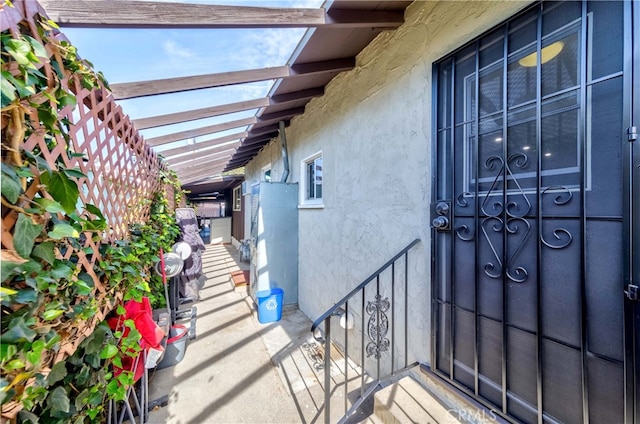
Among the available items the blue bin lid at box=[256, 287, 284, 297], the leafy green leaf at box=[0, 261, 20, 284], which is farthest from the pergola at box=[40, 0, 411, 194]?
the blue bin lid at box=[256, 287, 284, 297]

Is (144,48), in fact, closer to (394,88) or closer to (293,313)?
(394,88)

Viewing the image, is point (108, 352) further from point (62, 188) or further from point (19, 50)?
point (19, 50)

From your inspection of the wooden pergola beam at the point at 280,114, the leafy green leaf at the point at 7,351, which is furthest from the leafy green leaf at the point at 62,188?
the wooden pergola beam at the point at 280,114

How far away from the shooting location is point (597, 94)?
1.15 m

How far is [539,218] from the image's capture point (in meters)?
1.31

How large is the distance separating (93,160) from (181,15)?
1070mm

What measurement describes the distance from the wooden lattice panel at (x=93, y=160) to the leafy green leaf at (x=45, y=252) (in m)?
0.09

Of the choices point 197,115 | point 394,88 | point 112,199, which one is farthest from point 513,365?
point 197,115

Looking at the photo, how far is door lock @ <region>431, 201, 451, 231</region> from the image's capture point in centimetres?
174

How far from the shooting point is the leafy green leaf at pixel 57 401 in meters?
1.09

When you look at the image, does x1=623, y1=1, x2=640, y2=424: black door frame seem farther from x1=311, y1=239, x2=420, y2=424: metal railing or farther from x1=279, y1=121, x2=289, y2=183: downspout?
x1=279, y1=121, x2=289, y2=183: downspout

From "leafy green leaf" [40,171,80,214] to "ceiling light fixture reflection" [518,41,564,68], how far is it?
2425 millimetres

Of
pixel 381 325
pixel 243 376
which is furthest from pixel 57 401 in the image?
pixel 381 325

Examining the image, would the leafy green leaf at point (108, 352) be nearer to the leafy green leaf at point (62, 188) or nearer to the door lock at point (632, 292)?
the leafy green leaf at point (62, 188)
